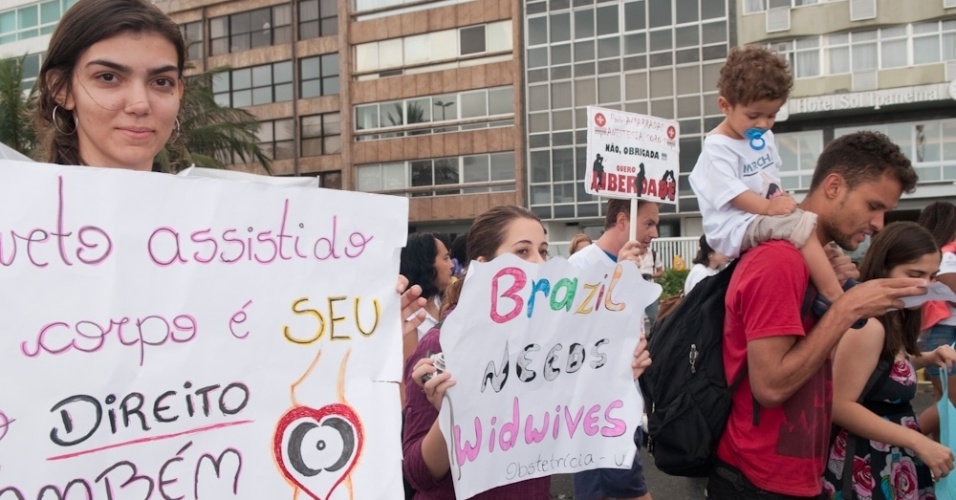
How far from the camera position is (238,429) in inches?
56.9

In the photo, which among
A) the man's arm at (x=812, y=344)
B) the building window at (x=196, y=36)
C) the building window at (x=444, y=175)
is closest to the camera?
the man's arm at (x=812, y=344)

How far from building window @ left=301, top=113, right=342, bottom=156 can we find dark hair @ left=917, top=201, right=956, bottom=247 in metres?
28.1

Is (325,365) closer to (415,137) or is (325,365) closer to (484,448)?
(484,448)

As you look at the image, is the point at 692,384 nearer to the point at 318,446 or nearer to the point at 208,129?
the point at 318,446

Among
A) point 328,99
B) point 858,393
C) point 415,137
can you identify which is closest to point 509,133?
point 415,137

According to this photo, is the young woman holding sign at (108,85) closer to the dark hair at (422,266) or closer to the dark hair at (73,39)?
the dark hair at (73,39)

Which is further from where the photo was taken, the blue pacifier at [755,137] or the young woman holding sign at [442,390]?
the blue pacifier at [755,137]

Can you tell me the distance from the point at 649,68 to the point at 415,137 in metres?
9.64

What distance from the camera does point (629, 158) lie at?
611 centimetres

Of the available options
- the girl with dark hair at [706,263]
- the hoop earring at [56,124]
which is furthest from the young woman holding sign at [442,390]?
the girl with dark hair at [706,263]

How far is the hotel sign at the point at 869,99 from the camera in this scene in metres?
21.8

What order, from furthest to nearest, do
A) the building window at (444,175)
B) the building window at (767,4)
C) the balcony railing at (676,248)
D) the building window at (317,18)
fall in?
the building window at (317,18) → the building window at (444,175) → the building window at (767,4) → the balcony railing at (676,248)

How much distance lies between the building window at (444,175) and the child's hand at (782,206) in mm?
25565

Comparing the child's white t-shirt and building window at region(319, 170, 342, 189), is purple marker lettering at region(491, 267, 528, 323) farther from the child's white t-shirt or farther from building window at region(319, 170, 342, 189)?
building window at region(319, 170, 342, 189)
